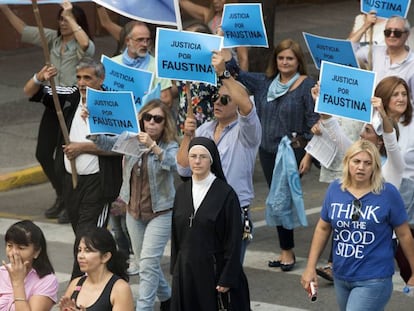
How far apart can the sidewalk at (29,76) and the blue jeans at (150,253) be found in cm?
457

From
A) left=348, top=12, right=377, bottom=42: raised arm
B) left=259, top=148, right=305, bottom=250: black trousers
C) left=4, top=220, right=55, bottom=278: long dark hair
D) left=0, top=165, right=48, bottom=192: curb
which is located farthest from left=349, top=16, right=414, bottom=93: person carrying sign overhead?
left=4, top=220, right=55, bottom=278: long dark hair

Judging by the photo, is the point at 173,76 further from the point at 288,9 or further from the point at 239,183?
the point at 288,9

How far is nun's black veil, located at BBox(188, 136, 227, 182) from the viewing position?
8.61 meters

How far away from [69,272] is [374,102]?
3373mm

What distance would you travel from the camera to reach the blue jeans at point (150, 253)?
9406mm

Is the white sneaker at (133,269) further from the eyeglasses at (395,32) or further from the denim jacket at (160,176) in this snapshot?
the eyeglasses at (395,32)

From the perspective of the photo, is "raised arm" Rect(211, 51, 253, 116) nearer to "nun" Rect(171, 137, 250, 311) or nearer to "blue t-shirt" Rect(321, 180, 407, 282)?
"nun" Rect(171, 137, 250, 311)

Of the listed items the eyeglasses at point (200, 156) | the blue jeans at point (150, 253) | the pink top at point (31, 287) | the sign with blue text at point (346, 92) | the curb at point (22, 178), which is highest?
the sign with blue text at point (346, 92)

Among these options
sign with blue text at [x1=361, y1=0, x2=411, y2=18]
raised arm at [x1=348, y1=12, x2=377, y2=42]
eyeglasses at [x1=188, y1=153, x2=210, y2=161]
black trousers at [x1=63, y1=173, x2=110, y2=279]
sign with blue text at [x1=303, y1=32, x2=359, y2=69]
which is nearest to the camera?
eyeglasses at [x1=188, y1=153, x2=210, y2=161]

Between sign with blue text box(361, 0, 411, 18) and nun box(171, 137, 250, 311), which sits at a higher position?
sign with blue text box(361, 0, 411, 18)

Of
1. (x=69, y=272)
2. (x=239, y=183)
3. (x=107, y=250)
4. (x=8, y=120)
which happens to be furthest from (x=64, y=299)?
(x=8, y=120)

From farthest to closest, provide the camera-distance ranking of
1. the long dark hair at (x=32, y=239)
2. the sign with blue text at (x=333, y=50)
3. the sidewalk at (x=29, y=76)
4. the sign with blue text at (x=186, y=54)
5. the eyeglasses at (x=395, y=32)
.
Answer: the sidewalk at (x=29, y=76), the eyeglasses at (x=395, y=32), the sign with blue text at (x=333, y=50), the sign with blue text at (x=186, y=54), the long dark hair at (x=32, y=239)

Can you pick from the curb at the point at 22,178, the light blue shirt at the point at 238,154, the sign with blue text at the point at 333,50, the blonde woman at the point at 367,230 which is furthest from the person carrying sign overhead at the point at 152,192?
the curb at the point at 22,178

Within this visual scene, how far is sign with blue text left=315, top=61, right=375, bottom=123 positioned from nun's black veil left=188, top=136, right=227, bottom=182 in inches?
36.1
